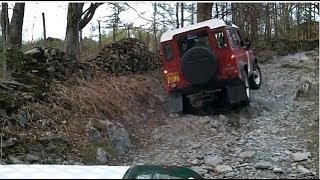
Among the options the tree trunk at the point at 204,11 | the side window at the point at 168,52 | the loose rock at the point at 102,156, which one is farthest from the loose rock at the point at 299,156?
the tree trunk at the point at 204,11

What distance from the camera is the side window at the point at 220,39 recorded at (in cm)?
688

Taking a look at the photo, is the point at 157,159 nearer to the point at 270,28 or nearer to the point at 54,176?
the point at 54,176

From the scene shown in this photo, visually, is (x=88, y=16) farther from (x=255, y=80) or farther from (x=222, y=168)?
(x=222, y=168)

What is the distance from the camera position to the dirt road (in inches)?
184

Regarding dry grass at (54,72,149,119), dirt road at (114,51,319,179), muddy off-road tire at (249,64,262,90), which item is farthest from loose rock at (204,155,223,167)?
muddy off-road tire at (249,64,262,90)

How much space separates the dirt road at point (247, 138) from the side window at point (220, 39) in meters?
1.26

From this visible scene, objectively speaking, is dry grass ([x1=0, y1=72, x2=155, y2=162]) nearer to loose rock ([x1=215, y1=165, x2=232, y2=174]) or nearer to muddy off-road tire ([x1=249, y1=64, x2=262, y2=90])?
loose rock ([x1=215, y1=165, x2=232, y2=174])

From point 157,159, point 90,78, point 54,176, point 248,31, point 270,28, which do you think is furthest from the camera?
point 270,28

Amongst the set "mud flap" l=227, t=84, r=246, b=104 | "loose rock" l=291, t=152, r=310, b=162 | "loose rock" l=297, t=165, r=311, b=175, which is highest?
"mud flap" l=227, t=84, r=246, b=104

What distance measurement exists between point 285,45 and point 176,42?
11484mm

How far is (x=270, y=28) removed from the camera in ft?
55.7

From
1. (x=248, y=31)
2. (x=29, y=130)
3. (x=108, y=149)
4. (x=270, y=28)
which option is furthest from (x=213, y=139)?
(x=270, y=28)

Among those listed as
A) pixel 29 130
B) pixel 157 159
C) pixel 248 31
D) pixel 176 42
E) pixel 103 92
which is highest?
pixel 248 31

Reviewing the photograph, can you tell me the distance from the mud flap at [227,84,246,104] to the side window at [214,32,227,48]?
0.75m
